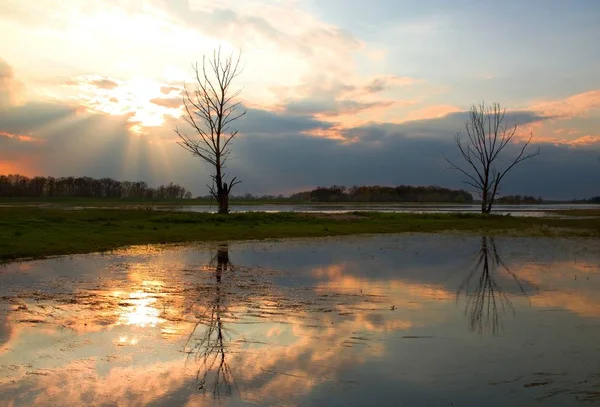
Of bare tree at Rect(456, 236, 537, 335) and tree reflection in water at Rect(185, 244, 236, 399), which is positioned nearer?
tree reflection in water at Rect(185, 244, 236, 399)

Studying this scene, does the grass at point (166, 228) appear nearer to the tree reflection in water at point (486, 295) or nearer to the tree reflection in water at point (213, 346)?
the tree reflection in water at point (213, 346)

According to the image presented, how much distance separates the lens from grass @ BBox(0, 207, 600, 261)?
21.5m

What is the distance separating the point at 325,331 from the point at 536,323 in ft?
13.1

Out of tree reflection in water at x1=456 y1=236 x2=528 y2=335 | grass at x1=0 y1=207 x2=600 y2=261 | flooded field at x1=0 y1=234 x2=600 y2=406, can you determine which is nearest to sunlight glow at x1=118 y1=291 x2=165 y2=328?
flooded field at x1=0 y1=234 x2=600 y2=406

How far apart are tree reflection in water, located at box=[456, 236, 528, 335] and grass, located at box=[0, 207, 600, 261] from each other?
14.4 metres

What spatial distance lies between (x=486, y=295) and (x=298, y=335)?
5.84 metres

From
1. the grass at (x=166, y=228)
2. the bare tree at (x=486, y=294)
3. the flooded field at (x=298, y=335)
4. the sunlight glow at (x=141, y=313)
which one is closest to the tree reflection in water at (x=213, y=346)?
the flooded field at (x=298, y=335)

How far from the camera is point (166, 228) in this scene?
101 feet

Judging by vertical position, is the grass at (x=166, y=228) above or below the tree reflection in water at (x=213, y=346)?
above

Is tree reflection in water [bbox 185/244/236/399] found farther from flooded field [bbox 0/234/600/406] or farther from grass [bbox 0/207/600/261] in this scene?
grass [bbox 0/207/600/261]

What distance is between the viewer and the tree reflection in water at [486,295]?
9.16 m

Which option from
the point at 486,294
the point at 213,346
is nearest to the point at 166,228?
the point at 486,294

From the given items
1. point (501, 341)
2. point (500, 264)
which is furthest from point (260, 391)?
point (500, 264)

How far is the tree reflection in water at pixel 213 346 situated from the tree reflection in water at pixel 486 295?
442 centimetres
